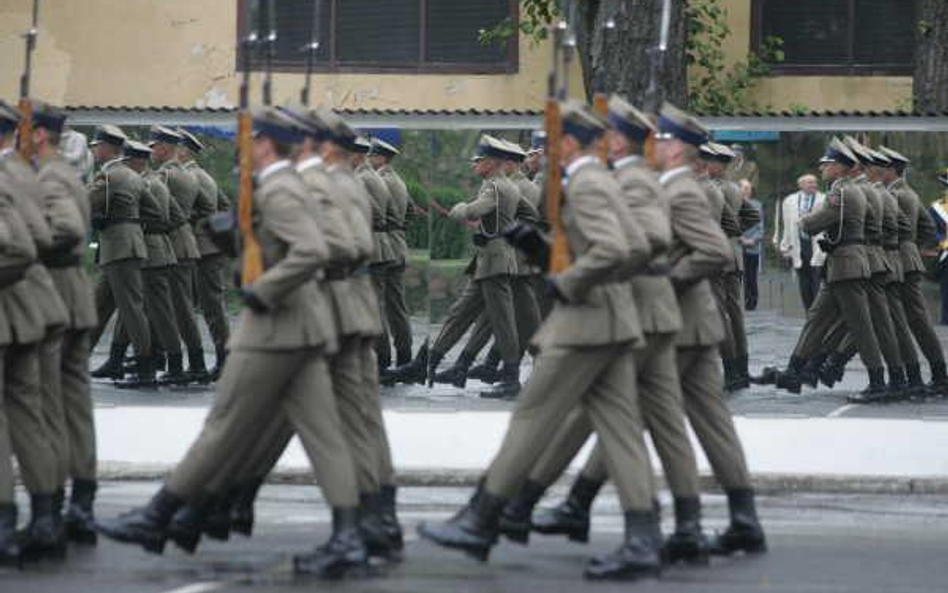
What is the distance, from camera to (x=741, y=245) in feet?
67.5

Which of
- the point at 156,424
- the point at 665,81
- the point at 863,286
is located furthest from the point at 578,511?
the point at 665,81

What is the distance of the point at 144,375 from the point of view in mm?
20344

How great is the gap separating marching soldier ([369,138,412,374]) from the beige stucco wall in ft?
39.8

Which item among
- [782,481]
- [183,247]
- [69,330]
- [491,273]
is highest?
[69,330]

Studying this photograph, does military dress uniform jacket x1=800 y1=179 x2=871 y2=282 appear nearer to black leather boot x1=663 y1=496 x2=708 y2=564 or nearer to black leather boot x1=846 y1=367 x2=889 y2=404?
black leather boot x1=846 y1=367 x2=889 y2=404

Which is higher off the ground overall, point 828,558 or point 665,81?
point 665,81

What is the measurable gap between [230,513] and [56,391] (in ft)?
3.09

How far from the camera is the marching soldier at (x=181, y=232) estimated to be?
20266mm

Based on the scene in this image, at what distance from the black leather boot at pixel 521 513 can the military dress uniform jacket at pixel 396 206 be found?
26.8 ft

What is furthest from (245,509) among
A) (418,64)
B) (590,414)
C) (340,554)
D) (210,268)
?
(418,64)

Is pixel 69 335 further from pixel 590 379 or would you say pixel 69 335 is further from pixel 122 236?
pixel 122 236

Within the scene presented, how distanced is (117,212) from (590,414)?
8.79m

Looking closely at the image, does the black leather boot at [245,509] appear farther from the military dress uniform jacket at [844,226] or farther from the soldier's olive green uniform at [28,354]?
the military dress uniform jacket at [844,226]

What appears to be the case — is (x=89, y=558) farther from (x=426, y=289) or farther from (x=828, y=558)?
(x=426, y=289)
